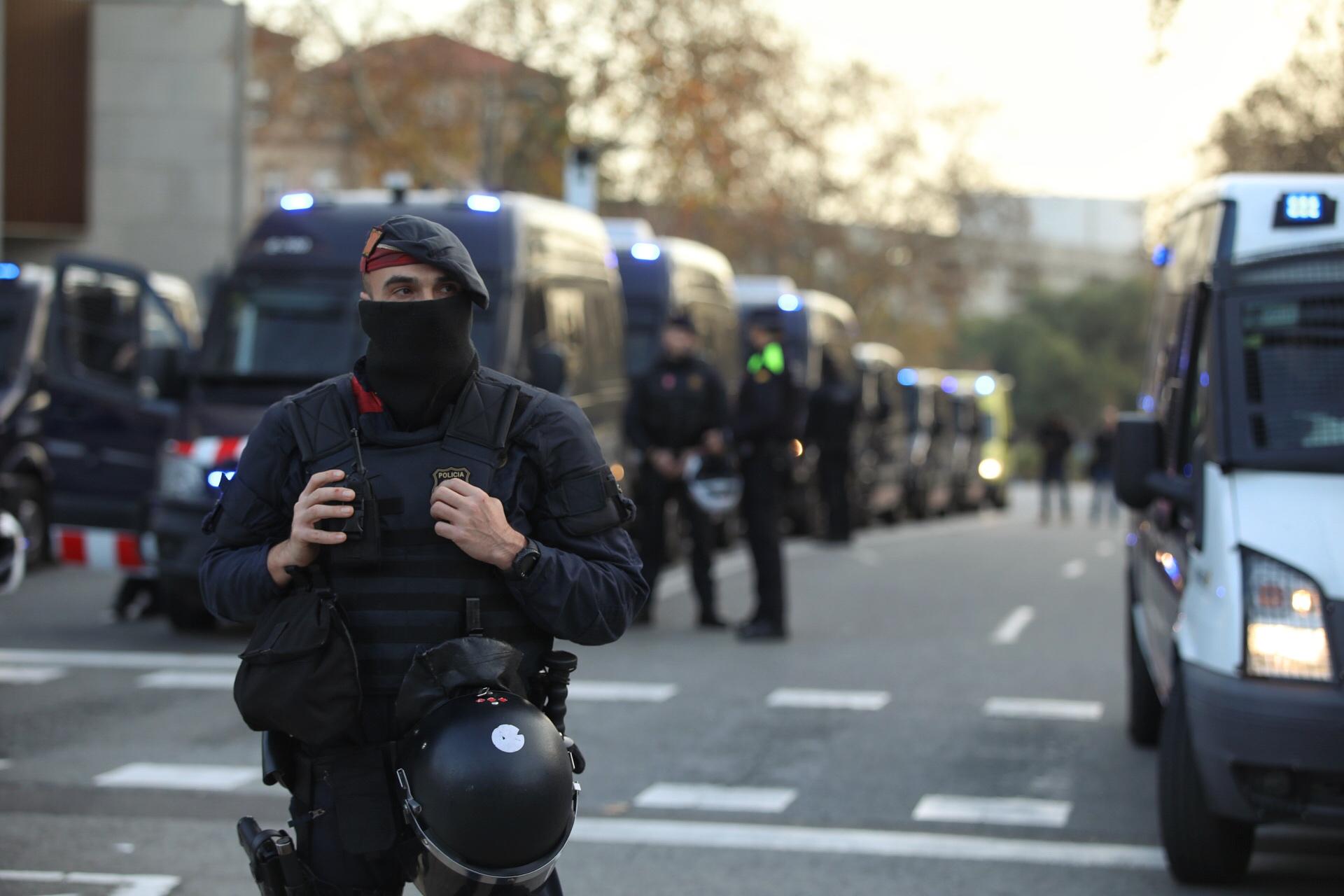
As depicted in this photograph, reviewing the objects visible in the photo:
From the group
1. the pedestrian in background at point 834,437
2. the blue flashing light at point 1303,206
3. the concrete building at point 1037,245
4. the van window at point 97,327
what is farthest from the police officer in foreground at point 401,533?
the concrete building at point 1037,245

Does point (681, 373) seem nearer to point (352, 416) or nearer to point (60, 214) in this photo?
point (352, 416)

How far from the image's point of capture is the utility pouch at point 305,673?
3447mm

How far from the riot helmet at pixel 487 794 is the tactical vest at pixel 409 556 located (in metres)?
0.20

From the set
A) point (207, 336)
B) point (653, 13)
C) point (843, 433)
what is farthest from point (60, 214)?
point (207, 336)

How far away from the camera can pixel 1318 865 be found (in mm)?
6688

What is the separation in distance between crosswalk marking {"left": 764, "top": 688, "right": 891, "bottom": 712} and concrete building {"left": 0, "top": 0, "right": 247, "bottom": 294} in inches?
950

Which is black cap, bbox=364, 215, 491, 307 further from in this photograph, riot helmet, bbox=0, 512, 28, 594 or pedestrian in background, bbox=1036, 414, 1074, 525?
pedestrian in background, bbox=1036, 414, 1074, 525

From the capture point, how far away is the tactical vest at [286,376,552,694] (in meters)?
3.55

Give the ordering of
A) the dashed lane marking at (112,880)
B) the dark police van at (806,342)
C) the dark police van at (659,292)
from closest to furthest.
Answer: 1. the dashed lane marking at (112,880)
2. the dark police van at (659,292)
3. the dark police van at (806,342)

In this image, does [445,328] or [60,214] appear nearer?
[445,328]

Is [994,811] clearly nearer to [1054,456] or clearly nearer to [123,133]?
[1054,456]

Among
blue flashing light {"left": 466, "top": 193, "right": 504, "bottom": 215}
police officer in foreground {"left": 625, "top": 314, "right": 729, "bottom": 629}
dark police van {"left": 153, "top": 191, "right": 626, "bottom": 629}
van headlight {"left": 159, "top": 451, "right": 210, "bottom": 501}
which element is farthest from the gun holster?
blue flashing light {"left": 466, "top": 193, "right": 504, "bottom": 215}

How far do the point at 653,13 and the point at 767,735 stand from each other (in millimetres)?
22677

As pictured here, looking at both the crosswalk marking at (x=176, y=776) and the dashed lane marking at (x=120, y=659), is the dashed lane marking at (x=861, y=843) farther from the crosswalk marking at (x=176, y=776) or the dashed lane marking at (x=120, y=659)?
the dashed lane marking at (x=120, y=659)
